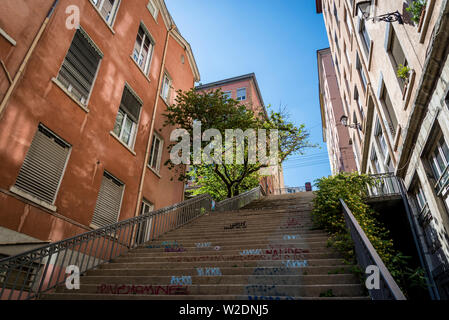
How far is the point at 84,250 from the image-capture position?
6836 millimetres

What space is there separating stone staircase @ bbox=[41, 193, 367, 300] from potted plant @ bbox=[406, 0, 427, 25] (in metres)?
6.82

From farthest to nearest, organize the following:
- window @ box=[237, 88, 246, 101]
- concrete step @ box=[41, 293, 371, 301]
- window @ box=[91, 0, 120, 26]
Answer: window @ box=[237, 88, 246, 101], window @ box=[91, 0, 120, 26], concrete step @ box=[41, 293, 371, 301]

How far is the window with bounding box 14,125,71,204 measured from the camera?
699 centimetres

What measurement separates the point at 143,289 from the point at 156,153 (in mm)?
9607

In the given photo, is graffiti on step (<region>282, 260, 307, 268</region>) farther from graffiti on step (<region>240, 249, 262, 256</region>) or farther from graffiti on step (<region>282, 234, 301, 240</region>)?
graffiti on step (<region>282, 234, 301, 240</region>)

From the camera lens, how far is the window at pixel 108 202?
9.39 meters

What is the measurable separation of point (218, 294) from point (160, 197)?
9173 millimetres

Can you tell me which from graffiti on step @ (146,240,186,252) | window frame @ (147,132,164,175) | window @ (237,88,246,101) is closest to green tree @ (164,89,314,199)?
window frame @ (147,132,164,175)

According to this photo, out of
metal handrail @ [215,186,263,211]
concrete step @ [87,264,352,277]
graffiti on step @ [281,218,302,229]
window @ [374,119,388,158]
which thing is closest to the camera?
concrete step @ [87,264,352,277]

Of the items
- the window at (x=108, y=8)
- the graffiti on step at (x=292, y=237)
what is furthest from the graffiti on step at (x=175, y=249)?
the window at (x=108, y=8)

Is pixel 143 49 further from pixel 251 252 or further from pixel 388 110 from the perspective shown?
pixel 388 110

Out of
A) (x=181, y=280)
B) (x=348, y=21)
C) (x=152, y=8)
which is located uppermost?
(x=348, y=21)

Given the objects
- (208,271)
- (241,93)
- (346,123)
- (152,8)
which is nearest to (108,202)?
(208,271)

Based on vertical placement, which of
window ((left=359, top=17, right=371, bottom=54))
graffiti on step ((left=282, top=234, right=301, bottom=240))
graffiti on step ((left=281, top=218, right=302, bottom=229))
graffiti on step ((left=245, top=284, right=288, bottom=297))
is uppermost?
window ((left=359, top=17, right=371, bottom=54))
